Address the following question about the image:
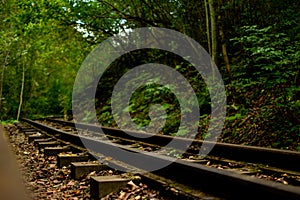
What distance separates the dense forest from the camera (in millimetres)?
7414

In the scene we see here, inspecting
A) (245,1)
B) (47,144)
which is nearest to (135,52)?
(245,1)

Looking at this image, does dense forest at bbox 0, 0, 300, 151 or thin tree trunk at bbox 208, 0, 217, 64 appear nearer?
dense forest at bbox 0, 0, 300, 151

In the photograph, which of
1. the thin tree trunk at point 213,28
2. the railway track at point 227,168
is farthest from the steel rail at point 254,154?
the thin tree trunk at point 213,28

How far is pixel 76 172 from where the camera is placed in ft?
15.2

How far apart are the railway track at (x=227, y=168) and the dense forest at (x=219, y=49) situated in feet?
4.44

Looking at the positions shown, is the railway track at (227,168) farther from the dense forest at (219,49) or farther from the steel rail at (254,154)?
the dense forest at (219,49)

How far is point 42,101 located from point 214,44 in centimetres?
2310

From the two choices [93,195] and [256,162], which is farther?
[256,162]

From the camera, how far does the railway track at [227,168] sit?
2.69 metres

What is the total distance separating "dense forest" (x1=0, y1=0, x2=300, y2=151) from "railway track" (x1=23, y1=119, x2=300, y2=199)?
1.35m

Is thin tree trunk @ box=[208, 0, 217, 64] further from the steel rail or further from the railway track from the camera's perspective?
the steel rail

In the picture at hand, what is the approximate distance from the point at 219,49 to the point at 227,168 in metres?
7.13

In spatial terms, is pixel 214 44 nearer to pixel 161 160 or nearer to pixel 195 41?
pixel 195 41

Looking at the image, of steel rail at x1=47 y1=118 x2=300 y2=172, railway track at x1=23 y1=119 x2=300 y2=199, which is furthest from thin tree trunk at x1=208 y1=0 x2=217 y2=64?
steel rail at x1=47 y1=118 x2=300 y2=172
